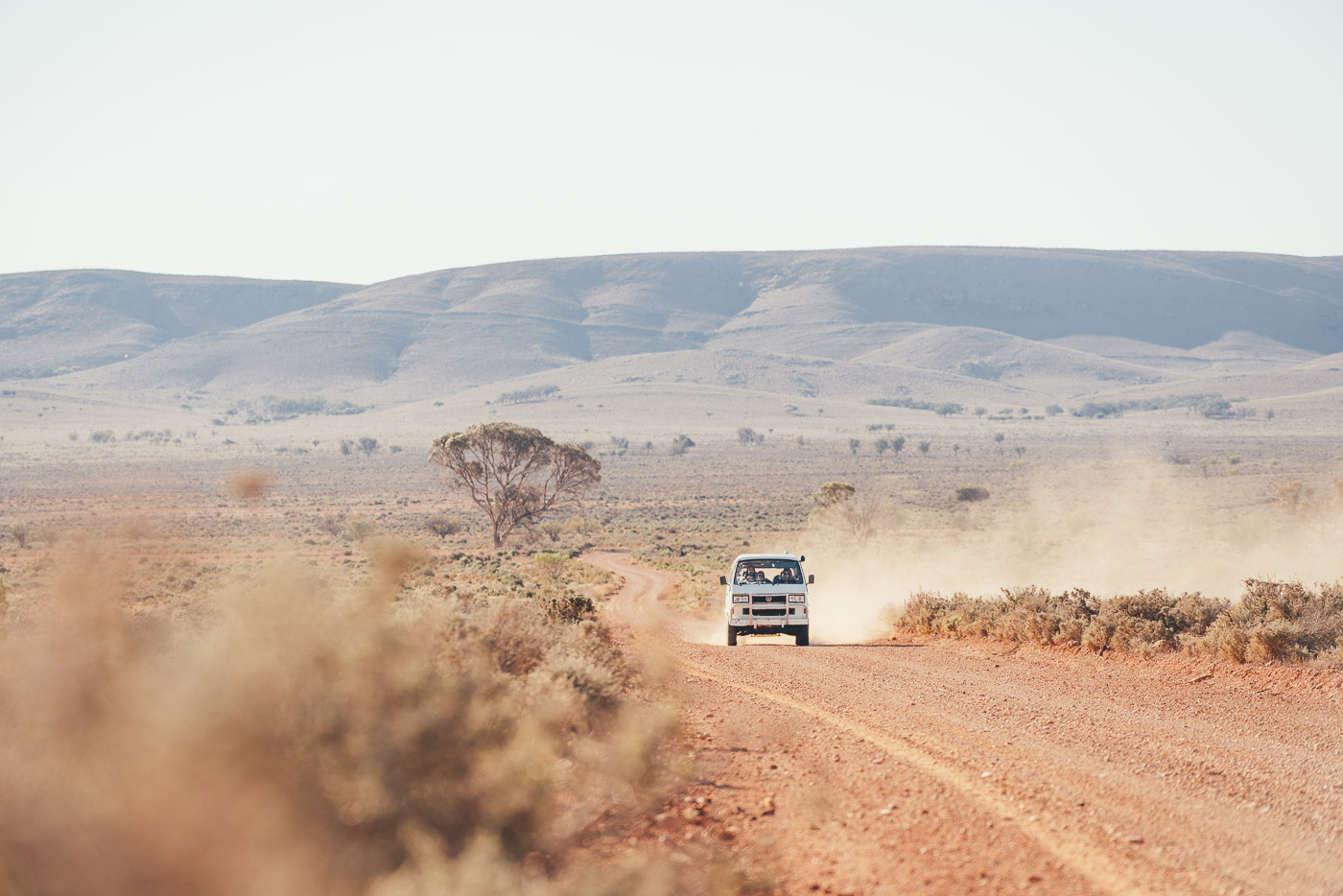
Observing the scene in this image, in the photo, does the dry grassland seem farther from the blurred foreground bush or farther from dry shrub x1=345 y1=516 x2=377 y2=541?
dry shrub x1=345 y1=516 x2=377 y2=541

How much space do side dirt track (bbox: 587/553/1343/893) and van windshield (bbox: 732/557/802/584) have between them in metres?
5.32

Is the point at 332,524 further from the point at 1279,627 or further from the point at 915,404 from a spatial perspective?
the point at 915,404

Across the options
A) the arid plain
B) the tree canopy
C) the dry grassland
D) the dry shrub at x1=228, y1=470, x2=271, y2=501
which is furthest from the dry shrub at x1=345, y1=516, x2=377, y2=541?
the dry shrub at x1=228, y1=470, x2=271, y2=501

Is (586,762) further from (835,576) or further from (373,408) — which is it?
(373,408)

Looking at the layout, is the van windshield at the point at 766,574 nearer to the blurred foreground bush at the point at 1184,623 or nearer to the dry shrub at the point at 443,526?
the blurred foreground bush at the point at 1184,623

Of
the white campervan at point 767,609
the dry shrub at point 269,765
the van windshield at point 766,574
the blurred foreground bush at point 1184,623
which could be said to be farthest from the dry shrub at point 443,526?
the dry shrub at point 269,765

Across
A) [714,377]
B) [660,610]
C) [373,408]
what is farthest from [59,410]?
[660,610]

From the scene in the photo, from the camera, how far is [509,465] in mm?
51406

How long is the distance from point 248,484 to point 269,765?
15.3 ft

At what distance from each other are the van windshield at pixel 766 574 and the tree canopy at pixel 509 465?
30.5 meters

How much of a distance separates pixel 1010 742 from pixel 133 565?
7.33 meters

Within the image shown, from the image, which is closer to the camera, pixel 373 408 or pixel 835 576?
pixel 835 576

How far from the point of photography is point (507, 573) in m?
35.4

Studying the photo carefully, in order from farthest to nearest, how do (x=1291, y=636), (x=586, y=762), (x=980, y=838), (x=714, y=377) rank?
(x=714, y=377), (x=1291, y=636), (x=586, y=762), (x=980, y=838)
